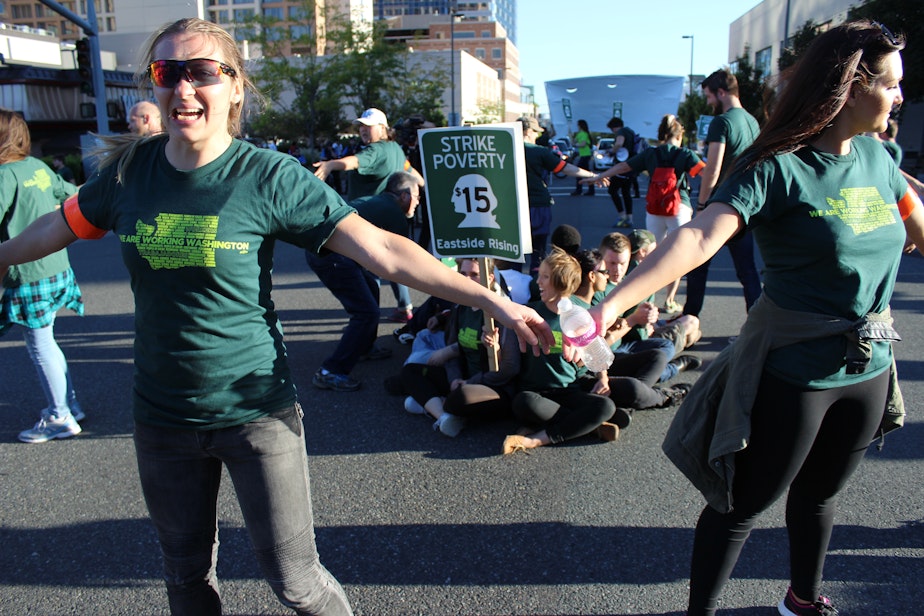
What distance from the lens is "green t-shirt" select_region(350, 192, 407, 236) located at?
566 cm

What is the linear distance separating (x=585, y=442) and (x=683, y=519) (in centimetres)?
102

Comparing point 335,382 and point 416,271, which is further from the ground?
point 416,271

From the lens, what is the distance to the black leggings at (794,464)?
2217mm

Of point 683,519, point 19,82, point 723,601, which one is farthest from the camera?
point 19,82

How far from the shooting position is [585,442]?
4.49 m

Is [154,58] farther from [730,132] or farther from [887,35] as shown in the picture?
[730,132]

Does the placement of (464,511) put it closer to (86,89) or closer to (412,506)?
(412,506)

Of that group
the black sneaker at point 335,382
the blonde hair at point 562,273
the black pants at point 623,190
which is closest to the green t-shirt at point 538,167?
the black sneaker at point 335,382

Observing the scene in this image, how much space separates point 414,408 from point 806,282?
3.19 meters

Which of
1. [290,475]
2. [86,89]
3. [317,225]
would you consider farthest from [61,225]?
[86,89]

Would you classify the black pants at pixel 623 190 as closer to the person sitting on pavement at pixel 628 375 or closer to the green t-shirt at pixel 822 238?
the person sitting on pavement at pixel 628 375

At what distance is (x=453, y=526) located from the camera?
3.54 metres

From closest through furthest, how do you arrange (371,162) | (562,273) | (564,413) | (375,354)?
(562,273) → (564,413) → (375,354) → (371,162)

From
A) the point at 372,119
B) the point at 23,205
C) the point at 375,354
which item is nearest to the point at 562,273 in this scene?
the point at 375,354
